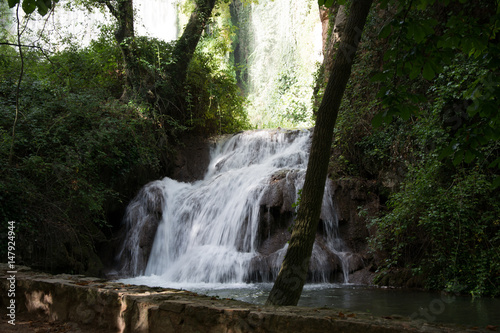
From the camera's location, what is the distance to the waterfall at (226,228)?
852 centimetres

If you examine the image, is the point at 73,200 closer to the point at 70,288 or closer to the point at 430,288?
the point at 70,288

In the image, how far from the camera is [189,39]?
13.9m

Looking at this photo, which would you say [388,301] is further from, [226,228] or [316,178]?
[226,228]

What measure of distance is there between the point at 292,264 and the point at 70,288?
7.05 feet

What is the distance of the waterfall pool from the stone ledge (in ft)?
6.90

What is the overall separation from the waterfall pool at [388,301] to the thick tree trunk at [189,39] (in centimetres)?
839

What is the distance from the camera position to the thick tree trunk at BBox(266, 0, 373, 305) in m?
4.02

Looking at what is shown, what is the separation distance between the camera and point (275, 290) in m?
4.04

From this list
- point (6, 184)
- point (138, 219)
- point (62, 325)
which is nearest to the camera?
point (62, 325)

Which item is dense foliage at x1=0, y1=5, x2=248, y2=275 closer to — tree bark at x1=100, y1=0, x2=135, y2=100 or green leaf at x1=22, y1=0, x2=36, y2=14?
tree bark at x1=100, y1=0, x2=135, y2=100

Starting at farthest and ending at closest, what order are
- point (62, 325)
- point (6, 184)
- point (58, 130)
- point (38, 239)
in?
point (58, 130) → point (38, 239) → point (6, 184) → point (62, 325)

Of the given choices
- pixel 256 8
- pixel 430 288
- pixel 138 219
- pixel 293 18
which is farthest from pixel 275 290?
pixel 256 8

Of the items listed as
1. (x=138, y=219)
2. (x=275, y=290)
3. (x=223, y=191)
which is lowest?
(x=275, y=290)

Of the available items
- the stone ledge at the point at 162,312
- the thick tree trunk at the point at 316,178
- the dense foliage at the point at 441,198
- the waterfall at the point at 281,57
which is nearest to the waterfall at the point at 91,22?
the waterfall at the point at 281,57
